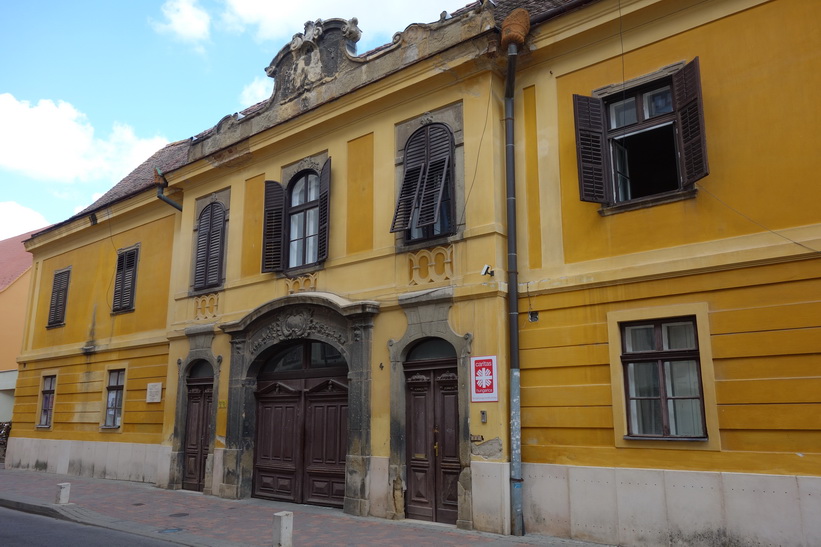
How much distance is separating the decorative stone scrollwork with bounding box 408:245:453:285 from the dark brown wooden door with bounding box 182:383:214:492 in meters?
5.92

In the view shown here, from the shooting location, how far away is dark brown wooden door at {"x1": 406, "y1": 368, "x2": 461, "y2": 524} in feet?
33.0

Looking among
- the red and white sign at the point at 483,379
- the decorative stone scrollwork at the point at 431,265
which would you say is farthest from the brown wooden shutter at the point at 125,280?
the red and white sign at the point at 483,379

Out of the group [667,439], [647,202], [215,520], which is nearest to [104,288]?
[215,520]

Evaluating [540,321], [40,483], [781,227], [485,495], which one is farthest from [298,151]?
[40,483]

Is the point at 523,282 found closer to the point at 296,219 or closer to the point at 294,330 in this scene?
the point at 294,330

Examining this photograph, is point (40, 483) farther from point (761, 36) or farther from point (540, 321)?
point (761, 36)

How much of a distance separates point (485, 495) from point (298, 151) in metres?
7.63

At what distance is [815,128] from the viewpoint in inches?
309

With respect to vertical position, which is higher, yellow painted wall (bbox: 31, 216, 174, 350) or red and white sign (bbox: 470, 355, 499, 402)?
yellow painted wall (bbox: 31, 216, 174, 350)

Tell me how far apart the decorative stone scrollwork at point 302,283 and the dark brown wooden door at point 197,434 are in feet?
10.6

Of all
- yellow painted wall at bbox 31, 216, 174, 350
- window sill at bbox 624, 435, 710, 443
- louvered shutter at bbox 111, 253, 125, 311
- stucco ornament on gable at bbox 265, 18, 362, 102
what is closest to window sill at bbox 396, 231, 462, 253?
window sill at bbox 624, 435, 710, 443

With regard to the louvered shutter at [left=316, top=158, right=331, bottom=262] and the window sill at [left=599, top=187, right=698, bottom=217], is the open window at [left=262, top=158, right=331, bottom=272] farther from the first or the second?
the window sill at [left=599, top=187, right=698, bottom=217]

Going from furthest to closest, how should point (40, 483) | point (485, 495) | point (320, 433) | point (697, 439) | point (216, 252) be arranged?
point (40, 483) → point (216, 252) → point (320, 433) → point (485, 495) → point (697, 439)

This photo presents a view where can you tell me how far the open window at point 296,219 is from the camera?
12.6 metres
